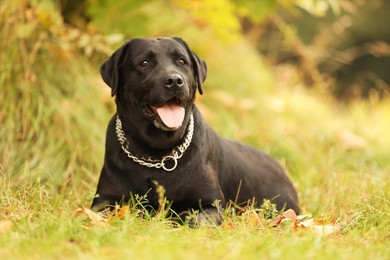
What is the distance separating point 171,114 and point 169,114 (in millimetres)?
12

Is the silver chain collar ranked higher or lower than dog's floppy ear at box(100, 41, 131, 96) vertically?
lower

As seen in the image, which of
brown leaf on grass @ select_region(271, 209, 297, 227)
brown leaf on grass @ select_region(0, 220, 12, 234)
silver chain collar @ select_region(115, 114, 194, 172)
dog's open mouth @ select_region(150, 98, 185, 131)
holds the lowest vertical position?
brown leaf on grass @ select_region(271, 209, 297, 227)

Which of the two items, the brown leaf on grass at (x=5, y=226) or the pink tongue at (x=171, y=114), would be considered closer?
the brown leaf on grass at (x=5, y=226)

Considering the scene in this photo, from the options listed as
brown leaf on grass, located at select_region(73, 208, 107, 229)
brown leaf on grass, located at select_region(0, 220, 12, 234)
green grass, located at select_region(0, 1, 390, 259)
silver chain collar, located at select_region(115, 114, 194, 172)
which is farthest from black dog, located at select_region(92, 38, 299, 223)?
brown leaf on grass, located at select_region(0, 220, 12, 234)

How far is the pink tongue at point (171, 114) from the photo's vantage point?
4020 mm

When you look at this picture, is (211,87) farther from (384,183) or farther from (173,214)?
(173,214)

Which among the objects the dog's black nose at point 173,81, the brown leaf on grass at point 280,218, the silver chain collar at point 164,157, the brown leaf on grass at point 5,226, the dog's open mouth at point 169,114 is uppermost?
the dog's black nose at point 173,81

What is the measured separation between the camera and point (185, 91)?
400 centimetres

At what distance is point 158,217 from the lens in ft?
11.8

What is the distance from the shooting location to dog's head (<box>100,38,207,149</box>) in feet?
13.1

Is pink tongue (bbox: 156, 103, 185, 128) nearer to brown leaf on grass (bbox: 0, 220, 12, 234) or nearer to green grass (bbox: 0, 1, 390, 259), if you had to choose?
green grass (bbox: 0, 1, 390, 259)

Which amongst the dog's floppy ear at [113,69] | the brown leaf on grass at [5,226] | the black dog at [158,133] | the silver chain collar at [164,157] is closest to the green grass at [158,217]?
the brown leaf on grass at [5,226]

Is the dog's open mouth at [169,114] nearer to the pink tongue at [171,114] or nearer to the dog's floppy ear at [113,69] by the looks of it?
the pink tongue at [171,114]

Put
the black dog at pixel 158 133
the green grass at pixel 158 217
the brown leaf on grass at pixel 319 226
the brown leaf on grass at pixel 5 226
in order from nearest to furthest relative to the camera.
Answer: the green grass at pixel 158 217
the brown leaf on grass at pixel 5 226
the brown leaf on grass at pixel 319 226
the black dog at pixel 158 133
